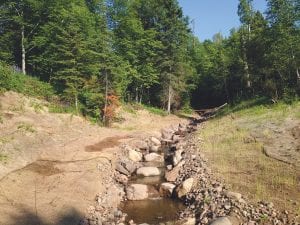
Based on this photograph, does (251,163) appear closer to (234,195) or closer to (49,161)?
(234,195)

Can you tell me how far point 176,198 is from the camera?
16766mm

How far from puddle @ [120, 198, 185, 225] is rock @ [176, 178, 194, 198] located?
453 millimetres

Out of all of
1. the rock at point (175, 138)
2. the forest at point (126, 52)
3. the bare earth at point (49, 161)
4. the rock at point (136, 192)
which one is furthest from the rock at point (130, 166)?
the forest at point (126, 52)

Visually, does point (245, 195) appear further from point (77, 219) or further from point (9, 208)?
point (9, 208)

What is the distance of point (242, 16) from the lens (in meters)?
43.4

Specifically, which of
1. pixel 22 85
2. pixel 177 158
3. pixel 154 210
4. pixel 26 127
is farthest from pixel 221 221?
pixel 22 85

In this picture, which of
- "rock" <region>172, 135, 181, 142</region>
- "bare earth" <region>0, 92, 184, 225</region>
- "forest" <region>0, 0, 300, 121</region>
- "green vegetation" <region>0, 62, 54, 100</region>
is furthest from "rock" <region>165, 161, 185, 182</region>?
"green vegetation" <region>0, 62, 54, 100</region>

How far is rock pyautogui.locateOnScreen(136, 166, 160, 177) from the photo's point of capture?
21.0 m

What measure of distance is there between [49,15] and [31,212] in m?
30.3

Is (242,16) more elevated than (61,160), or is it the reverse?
(242,16)

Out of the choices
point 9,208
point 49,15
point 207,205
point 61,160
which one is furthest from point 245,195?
point 49,15

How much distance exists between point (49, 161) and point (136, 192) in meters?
6.25

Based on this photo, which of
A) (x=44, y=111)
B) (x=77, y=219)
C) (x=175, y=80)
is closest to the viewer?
(x=77, y=219)

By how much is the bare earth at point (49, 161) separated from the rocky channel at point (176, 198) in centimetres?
93
